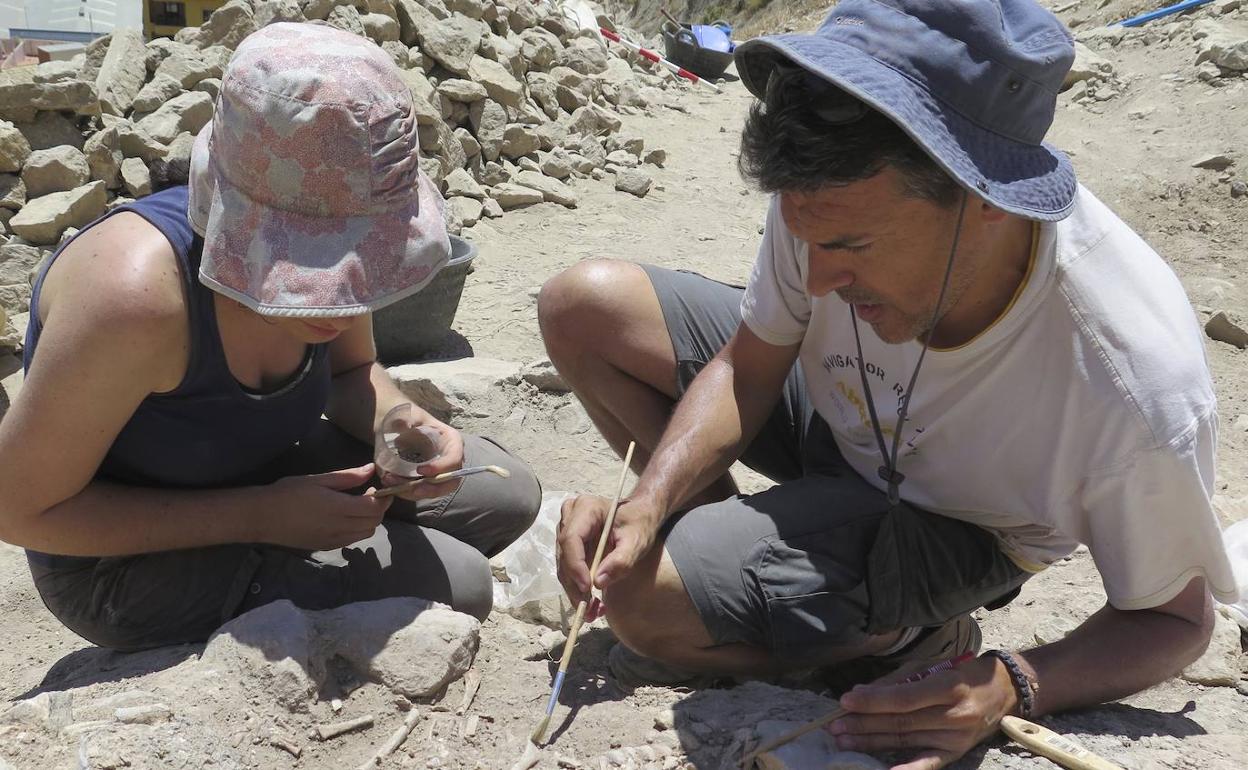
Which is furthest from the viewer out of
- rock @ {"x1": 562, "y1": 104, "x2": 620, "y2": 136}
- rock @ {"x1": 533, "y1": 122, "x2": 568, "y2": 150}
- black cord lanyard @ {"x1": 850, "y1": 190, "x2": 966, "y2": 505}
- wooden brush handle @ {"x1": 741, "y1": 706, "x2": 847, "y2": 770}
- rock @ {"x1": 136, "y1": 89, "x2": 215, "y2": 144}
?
rock @ {"x1": 562, "y1": 104, "x2": 620, "y2": 136}

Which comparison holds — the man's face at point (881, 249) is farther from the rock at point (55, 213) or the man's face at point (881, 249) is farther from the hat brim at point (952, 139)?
the rock at point (55, 213)

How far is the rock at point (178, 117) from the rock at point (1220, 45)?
7.41 m

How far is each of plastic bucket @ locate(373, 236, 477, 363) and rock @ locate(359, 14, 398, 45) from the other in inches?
110

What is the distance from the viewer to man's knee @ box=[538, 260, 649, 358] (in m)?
2.92

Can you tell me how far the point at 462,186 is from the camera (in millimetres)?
6867

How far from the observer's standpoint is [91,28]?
28.6 feet

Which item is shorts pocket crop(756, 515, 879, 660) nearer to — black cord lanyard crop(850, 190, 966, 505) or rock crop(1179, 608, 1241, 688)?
black cord lanyard crop(850, 190, 966, 505)

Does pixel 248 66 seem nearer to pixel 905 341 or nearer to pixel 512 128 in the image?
pixel 905 341

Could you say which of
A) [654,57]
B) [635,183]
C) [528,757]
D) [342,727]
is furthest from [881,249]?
[654,57]

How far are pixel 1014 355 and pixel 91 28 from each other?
882 centimetres

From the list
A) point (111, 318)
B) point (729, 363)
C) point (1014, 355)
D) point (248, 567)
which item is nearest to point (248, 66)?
point (111, 318)

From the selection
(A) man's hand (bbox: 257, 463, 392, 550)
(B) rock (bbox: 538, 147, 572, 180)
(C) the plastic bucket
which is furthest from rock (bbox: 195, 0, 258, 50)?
(A) man's hand (bbox: 257, 463, 392, 550)

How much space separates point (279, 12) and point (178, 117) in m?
1.03

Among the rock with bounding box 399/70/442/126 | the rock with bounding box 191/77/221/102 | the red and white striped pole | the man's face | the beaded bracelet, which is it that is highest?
the man's face
